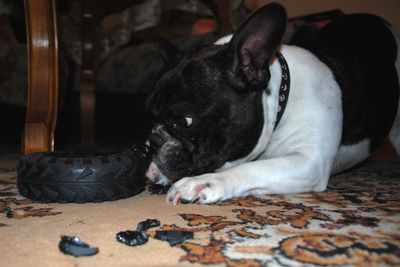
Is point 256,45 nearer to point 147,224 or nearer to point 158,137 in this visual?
point 158,137

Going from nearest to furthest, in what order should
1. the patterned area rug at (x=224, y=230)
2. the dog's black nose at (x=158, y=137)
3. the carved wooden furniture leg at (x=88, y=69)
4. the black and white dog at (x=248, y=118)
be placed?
the patterned area rug at (x=224, y=230)
the black and white dog at (x=248, y=118)
the dog's black nose at (x=158, y=137)
the carved wooden furniture leg at (x=88, y=69)

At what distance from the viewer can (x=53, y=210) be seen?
1.17 meters

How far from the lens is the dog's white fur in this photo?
1257 mm

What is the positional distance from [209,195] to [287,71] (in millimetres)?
573

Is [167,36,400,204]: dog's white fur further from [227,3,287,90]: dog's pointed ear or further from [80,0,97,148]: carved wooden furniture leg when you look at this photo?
[80,0,97,148]: carved wooden furniture leg

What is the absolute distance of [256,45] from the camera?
1.35 m

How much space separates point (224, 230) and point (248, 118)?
0.50m

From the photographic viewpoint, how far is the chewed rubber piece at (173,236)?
2.92 feet

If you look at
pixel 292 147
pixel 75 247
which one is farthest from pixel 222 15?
pixel 75 247

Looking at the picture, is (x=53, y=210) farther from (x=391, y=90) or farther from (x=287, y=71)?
(x=391, y=90)

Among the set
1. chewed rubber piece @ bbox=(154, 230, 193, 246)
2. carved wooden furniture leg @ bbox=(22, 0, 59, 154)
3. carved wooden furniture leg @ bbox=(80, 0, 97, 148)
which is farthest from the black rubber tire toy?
carved wooden furniture leg @ bbox=(80, 0, 97, 148)

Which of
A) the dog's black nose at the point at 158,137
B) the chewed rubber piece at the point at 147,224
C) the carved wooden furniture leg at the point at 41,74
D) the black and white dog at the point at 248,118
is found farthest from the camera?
the carved wooden furniture leg at the point at 41,74

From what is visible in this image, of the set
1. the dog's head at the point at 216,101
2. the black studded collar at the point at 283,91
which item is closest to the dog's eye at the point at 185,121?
the dog's head at the point at 216,101

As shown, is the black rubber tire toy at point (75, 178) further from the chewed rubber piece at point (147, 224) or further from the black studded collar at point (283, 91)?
the black studded collar at point (283, 91)
